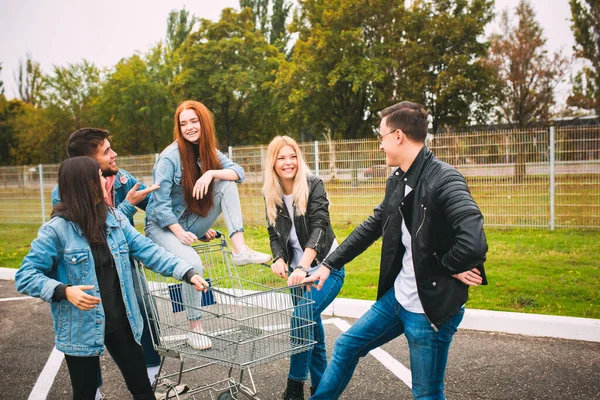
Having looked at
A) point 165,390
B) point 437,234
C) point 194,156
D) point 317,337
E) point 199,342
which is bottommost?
point 165,390

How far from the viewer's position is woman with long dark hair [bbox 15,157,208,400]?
9.64 feet

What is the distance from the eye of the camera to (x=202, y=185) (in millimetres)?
3822

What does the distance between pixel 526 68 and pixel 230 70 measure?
66.7ft

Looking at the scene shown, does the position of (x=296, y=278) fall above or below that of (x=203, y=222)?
below

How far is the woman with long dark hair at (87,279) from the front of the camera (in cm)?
294

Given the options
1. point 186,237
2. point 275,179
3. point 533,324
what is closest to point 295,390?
point 186,237

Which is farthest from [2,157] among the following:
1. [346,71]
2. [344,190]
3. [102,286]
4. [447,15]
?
[102,286]

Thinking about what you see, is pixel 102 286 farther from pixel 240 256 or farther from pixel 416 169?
pixel 416 169

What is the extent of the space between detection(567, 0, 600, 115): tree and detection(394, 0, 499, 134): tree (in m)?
5.26

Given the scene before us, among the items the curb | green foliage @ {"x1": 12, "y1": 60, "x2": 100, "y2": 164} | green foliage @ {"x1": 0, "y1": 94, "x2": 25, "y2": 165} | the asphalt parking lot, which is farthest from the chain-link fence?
green foliage @ {"x1": 0, "y1": 94, "x2": 25, "y2": 165}

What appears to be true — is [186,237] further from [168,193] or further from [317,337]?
[317,337]

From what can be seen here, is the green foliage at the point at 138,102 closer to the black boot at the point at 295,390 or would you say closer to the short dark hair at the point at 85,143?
the short dark hair at the point at 85,143

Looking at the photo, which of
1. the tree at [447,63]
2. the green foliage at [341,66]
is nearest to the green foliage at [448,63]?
the tree at [447,63]

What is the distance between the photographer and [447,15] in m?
31.2
